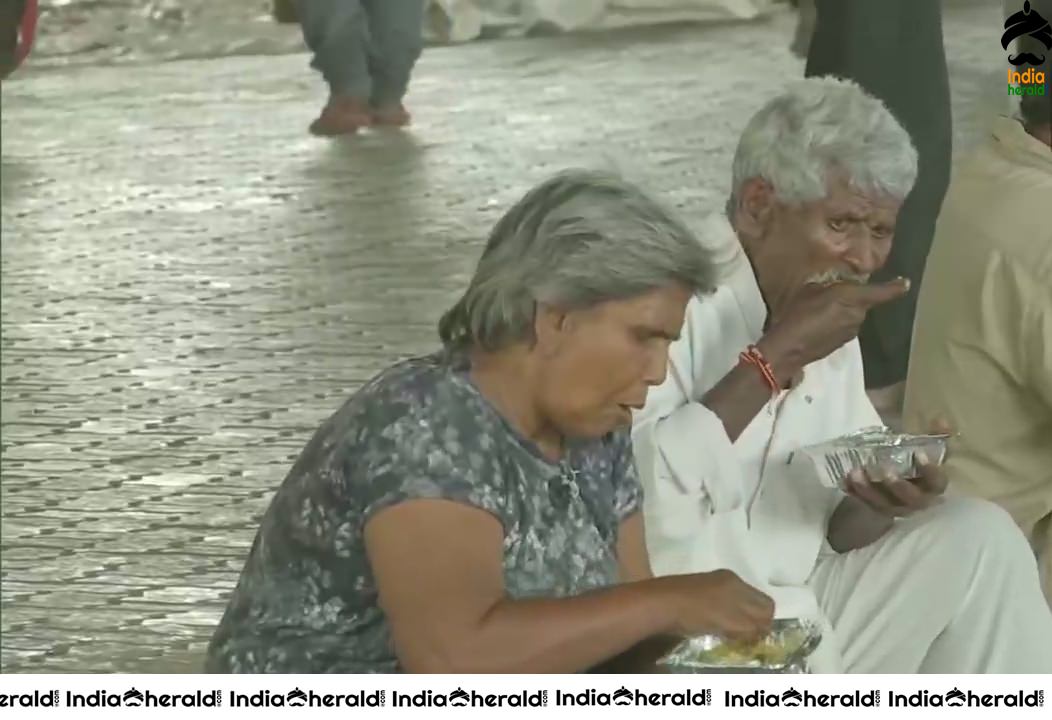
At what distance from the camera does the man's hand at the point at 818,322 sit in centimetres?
237

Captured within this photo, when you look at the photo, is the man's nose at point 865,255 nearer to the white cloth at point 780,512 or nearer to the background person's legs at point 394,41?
the white cloth at point 780,512

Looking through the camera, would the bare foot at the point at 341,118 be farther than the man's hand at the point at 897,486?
Yes

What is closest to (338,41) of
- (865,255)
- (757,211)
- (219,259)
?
(219,259)

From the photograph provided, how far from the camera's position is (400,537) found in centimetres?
188

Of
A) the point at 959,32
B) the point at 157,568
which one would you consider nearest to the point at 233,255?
the point at 157,568

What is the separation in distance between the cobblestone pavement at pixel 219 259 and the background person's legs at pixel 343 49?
0.05m

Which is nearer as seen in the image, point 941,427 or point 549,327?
point 549,327

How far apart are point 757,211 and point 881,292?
20 centimetres

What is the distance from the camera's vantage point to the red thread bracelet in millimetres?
2367

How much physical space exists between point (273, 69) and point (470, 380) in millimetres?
1355

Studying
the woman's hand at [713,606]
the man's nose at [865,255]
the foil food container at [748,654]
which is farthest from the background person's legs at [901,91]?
the woman's hand at [713,606]

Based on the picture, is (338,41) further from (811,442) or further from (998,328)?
(998,328)

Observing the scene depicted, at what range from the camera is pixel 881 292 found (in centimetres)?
239

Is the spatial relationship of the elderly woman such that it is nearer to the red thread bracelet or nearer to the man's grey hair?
the red thread bracelet
